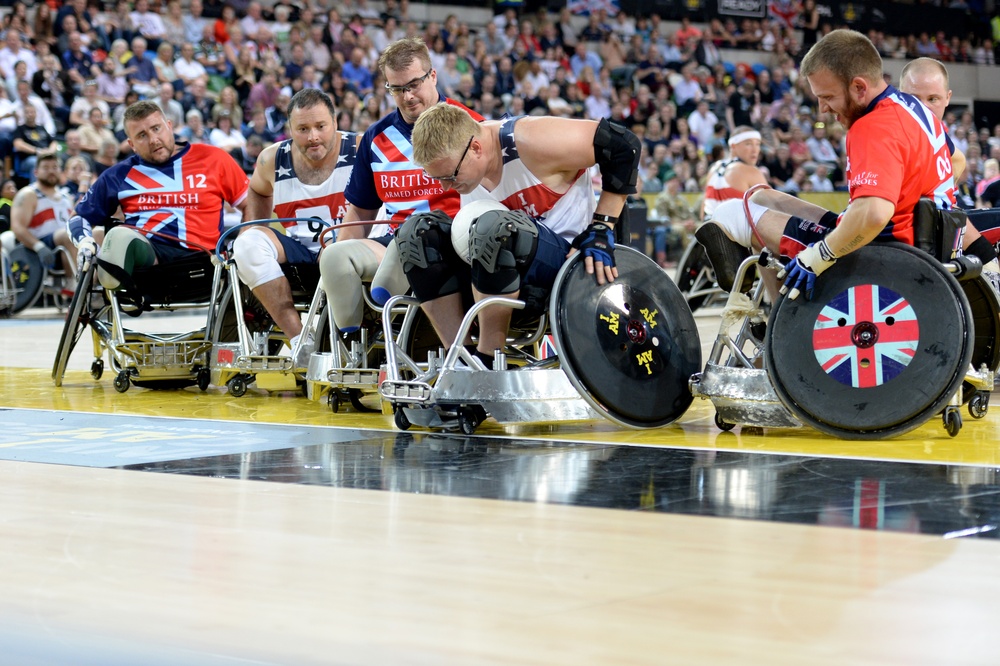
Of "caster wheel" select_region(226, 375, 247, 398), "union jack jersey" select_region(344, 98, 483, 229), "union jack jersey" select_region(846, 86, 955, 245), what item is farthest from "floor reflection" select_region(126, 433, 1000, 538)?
"caster wheel" select_region(226, 375, 247, 398)

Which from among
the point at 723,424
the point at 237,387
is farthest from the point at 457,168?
the point at 237,387

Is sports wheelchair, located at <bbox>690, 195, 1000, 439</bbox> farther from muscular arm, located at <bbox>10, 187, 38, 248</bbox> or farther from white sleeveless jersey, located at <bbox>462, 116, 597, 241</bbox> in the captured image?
muscular arm, located at <bbox>10, 187, 38, 248</bbox>

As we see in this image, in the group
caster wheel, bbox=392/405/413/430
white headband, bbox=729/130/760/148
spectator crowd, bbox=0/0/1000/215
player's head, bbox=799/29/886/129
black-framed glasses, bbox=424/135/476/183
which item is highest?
spectator crowd, bbox=0/0/1000/215

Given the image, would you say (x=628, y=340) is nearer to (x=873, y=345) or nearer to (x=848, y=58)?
(x=873, y=345)

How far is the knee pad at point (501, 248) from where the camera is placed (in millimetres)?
4965

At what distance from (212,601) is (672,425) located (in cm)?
307

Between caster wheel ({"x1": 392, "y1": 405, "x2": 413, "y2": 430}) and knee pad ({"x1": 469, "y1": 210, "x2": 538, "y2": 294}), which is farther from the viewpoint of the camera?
caster wheel ({"x1": 392, "y1": 405, "x2": 413, "y2": 430})

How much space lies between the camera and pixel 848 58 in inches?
191

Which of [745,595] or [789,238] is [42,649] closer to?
[745,595]

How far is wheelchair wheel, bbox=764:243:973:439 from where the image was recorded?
4672 mm

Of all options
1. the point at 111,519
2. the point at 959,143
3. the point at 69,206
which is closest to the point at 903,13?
the point at 959,143

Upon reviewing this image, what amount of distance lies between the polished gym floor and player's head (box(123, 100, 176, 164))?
2.77 meters

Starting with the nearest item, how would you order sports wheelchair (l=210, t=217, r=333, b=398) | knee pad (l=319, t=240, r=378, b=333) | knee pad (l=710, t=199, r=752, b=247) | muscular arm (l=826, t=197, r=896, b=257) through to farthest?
1. muscular arm (l=826, t=197, r=896, b=257)
2. knee pad (l=710, t=199, r=752, b=247)
3. knee pad (l=319, t=240, r=378, b=333)
4. sports wheelchair (l=210, t=217, r=333, b=398)

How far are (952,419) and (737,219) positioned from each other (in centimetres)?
113
